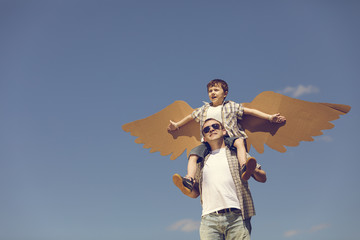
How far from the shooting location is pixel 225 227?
3.87 meters

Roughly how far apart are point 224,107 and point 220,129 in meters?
0.37

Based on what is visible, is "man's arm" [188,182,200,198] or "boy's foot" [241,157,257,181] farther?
"man's arm" [188,182,200,198]

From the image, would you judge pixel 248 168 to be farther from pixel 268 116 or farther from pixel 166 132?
pixel 166 132

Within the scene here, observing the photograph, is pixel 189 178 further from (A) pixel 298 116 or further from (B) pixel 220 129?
(A) pixel 298 116

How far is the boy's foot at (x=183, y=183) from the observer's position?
160 inches

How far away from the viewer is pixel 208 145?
4.61m

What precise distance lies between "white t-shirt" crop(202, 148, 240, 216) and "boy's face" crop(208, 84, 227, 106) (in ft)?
2.56

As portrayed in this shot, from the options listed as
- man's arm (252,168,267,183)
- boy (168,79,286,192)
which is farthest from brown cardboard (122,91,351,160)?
man's arm (252,168,267,183)

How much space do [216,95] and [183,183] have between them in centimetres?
138

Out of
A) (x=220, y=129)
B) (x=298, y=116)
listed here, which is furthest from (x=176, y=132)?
(x=298, y=116)

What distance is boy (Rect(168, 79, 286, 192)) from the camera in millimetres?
4305

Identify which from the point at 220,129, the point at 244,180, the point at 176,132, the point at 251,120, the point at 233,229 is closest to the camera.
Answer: the point at 233,229

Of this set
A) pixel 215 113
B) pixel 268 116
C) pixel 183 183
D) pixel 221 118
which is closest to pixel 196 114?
pixel 215 113

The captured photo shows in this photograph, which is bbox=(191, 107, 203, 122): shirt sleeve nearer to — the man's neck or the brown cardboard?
the brown cardboard
